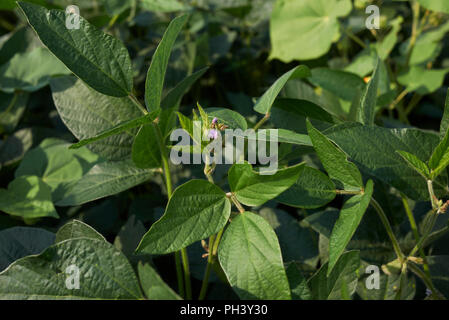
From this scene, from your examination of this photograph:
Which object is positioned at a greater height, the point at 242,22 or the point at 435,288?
the point at 242,22

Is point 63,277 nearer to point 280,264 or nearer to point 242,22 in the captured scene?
point 280,264

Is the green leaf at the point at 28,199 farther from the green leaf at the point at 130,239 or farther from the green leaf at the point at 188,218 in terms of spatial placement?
the green leaf at the point at 188,218

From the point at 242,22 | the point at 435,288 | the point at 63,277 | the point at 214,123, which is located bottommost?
the point at 435,288

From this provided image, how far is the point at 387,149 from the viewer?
0.48m

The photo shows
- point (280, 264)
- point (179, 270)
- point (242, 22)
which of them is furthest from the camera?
point (242, 22)

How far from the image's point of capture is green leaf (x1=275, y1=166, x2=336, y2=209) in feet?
1.51

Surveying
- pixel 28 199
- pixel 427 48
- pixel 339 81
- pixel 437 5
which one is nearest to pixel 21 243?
pixel 28 199

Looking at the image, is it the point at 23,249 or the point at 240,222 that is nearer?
the point at 240,222

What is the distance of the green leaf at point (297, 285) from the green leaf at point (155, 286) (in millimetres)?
126

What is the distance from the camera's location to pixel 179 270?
0.55 meters

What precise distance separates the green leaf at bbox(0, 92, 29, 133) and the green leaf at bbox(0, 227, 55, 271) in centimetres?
31

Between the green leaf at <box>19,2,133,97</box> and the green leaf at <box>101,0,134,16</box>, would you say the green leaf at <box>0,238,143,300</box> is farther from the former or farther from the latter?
the green leaf at <box>101,0,134,16</box>
